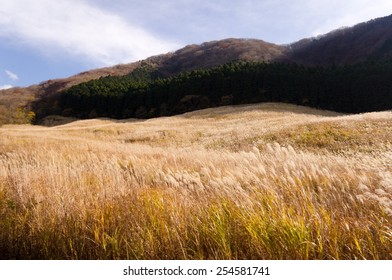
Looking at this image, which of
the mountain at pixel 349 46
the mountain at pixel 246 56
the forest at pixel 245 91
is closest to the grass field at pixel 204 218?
the forest at pixel 245 91

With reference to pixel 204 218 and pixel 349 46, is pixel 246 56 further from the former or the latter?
pixel 204 218

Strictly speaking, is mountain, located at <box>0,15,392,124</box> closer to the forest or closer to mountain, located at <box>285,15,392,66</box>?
mountain, located at <box>285,15,392,66</box>

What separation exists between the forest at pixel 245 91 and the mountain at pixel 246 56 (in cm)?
2339

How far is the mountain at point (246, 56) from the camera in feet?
297

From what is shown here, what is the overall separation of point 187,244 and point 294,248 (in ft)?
3.68

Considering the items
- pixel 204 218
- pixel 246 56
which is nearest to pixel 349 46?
pixel 246 56

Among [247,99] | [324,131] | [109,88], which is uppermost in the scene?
[109,88]

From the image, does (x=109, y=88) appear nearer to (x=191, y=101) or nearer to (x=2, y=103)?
(x=191, y=101)

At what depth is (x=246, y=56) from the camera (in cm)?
11819

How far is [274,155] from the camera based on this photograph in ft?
21.7

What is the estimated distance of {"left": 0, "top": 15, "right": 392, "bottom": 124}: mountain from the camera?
90.4m

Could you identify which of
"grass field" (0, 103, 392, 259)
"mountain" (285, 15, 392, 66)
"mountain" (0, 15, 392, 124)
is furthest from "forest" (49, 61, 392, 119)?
A: "grass field" (0, 103, 392, 259)

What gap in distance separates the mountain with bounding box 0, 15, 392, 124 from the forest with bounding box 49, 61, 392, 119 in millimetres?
23389
